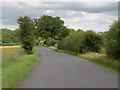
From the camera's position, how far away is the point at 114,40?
18.5m

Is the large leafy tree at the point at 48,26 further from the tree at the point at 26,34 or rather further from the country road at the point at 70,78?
the country road at the point at 70,78

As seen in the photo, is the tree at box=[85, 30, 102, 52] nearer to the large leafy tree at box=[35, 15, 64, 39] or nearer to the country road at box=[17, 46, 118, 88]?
the country road at box=[17, 46, 118, 88]

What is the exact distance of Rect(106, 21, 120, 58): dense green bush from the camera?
17.9m

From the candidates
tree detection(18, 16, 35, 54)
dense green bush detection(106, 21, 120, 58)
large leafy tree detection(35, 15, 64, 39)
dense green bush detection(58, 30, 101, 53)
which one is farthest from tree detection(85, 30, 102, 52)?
large leafy tree detection(35, 15, 64, 39)

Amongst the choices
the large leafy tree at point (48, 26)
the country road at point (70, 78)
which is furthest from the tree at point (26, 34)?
the large leafy tree at point (48, 26)

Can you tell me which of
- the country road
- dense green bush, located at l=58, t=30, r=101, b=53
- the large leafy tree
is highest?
the large leafy tree

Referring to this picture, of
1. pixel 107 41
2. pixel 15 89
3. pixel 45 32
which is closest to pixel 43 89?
pixel 15 89

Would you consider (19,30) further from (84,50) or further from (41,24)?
(41,24)

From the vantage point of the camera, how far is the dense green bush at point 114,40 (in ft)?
58.8

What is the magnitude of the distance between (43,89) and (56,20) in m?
99.2

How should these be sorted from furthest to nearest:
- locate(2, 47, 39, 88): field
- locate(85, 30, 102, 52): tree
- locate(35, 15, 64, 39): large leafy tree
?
locate(35, 15, 64, 39): large leafy tree, locate(85, 30, 102, 52): tree, locate(2, 47, 39, 88): field

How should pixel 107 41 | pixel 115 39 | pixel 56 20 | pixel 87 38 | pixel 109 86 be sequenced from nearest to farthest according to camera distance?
pixel 109 86 → pixel 115 39 → pixel 107 41 → pixel 87 38 → pixel 56 20

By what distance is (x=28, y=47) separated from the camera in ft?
115

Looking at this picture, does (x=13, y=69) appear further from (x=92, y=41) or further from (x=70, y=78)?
(x=92, y=41)
